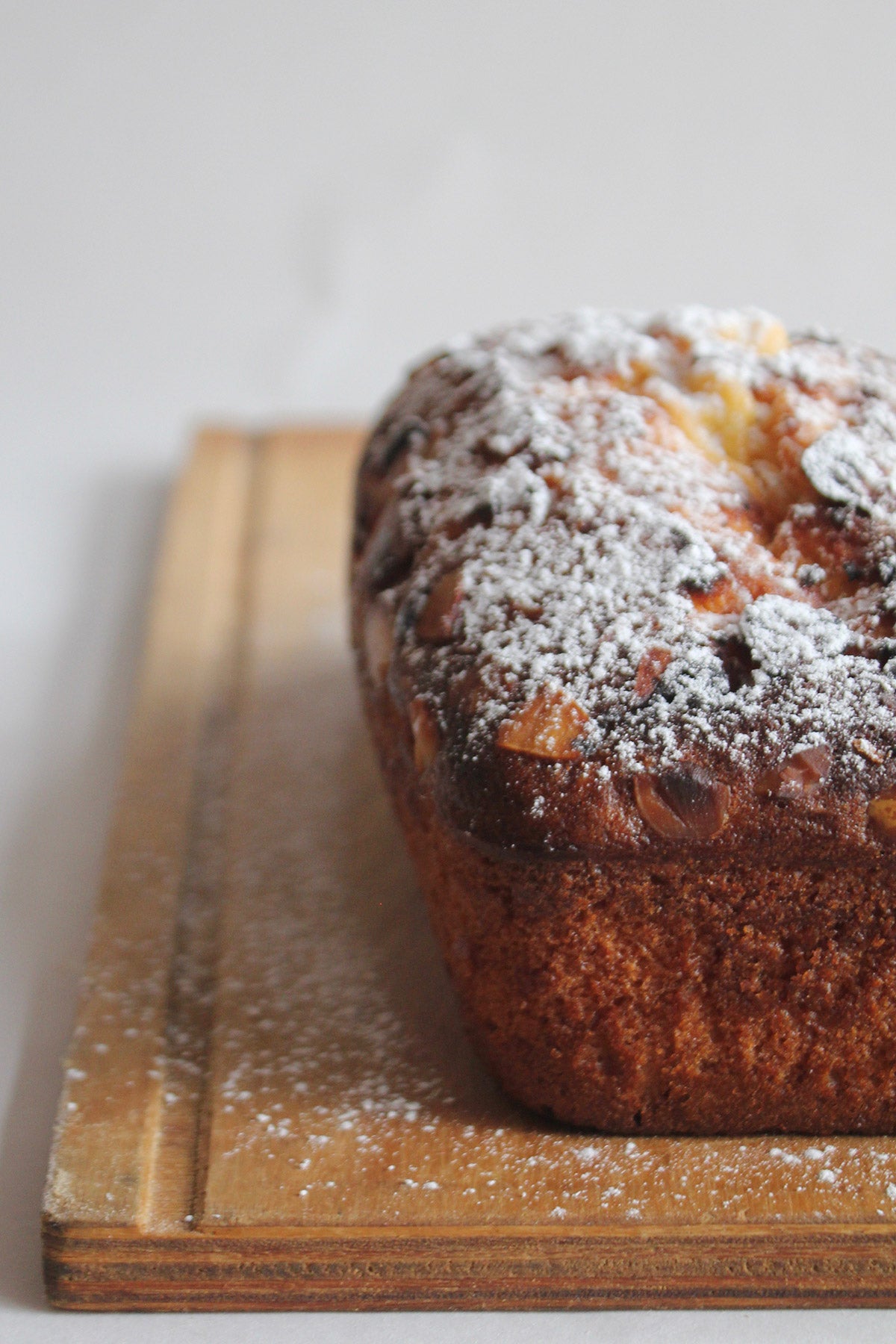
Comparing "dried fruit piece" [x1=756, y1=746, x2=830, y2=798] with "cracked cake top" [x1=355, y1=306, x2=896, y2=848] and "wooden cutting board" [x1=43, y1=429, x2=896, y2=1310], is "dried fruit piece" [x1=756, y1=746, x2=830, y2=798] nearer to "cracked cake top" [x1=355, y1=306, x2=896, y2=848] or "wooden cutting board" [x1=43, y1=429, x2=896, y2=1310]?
"cracked cake top" [x1=355, y1=306, x2=896, y2=848]

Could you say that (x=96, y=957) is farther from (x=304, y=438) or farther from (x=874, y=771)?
(x=304, y=438)

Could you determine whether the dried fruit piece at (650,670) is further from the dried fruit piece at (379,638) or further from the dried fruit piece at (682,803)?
the dried fruit piece at (379,638)

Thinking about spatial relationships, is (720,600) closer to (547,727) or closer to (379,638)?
(547,727)

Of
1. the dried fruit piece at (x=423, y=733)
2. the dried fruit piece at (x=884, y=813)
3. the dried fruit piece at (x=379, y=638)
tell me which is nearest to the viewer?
the dried fruit piece at (x=884, y=813)

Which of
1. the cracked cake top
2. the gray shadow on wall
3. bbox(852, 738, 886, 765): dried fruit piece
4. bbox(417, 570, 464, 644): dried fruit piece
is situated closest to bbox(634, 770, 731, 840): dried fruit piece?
the cracked cake top

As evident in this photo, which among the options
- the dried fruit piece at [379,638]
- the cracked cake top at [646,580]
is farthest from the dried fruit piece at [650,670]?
the dried fruit piece at [379,638]

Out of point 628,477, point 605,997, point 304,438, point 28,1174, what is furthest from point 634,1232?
point 304,438
